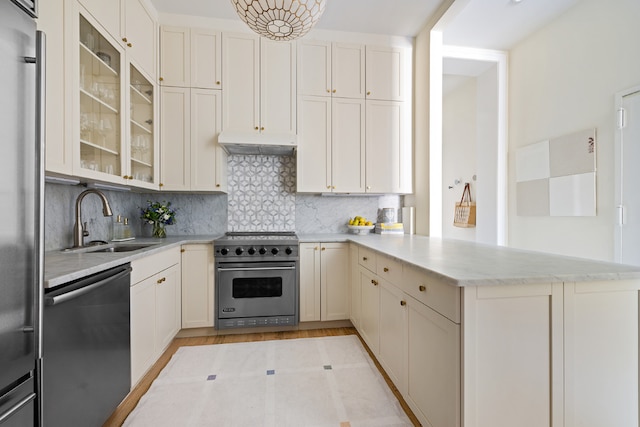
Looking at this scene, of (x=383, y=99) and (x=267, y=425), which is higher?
(x=383, y=99)

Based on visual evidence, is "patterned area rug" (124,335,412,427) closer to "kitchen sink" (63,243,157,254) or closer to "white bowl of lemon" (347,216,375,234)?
"kitchen sink" (63,243,157,254)

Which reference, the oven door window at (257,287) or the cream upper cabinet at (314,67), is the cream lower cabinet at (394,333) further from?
the cream upper cabinet at (314,67)

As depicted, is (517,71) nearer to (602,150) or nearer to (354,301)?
(602,150)

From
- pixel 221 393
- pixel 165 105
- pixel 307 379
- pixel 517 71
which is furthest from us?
pixel 517 71

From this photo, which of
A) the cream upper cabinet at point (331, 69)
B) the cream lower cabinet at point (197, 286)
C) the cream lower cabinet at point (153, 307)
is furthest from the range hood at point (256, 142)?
the cream lower cabinet at point (153, 307)

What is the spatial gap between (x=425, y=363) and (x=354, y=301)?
132cm

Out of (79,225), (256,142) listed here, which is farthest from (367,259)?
(79,225)

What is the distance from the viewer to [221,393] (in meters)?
1.85

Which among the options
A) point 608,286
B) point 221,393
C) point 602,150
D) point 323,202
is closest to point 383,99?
point 323,202

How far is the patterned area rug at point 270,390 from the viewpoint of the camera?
162cm

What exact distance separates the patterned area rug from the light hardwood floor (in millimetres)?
45

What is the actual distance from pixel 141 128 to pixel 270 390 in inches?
93.1

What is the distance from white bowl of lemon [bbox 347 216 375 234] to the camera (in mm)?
3281

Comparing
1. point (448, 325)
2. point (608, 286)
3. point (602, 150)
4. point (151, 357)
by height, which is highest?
point (602, 150)
